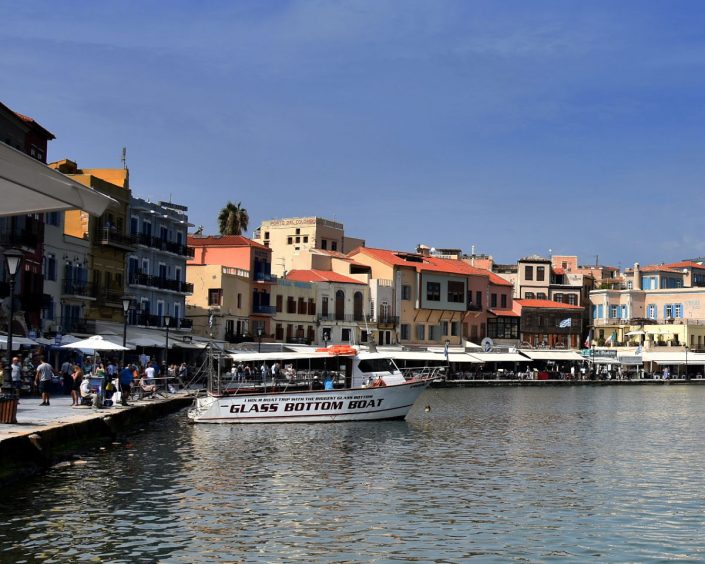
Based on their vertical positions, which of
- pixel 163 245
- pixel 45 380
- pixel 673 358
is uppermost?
pixel 163 245

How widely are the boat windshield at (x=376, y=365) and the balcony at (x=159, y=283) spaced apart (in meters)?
29.3

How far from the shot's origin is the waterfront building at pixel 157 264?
2726 inches

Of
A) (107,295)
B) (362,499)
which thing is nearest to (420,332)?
(107,295)

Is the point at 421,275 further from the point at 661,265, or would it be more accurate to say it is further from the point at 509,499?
the point at 509,499

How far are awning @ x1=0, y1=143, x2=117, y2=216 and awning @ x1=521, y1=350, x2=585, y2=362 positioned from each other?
88.7m

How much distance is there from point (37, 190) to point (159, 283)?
6247 centimetres

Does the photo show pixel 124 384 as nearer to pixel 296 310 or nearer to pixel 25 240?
pixel 25 240

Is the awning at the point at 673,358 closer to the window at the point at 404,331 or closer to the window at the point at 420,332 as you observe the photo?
the window at the point at 420,332

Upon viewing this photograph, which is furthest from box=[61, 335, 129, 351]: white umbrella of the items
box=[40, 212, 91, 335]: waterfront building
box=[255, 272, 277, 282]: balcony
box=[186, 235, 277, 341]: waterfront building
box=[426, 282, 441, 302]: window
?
box=[426, 282, 441, 302]: window

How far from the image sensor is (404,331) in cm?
10012

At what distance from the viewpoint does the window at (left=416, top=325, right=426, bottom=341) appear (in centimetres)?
10144

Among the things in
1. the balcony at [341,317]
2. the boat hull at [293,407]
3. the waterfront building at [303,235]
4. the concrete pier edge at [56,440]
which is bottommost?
the concrete pier edge at [56,440]

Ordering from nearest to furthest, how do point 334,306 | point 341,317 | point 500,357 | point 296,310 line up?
point 296,310, point 334,306, point 341,317, point 500,357

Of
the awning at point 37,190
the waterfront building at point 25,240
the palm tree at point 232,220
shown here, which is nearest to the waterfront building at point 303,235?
the palm tree at point 232,220
